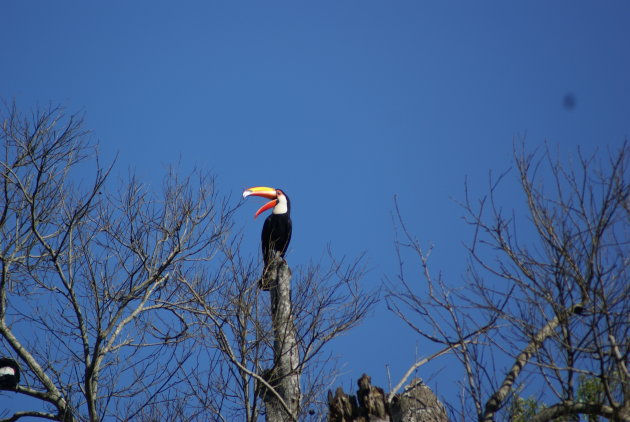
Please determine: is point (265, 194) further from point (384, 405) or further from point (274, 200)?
point (384, 405)

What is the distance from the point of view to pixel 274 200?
14578mm

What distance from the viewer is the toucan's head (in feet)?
46.0

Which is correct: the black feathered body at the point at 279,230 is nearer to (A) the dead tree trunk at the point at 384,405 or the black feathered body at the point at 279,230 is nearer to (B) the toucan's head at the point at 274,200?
(B) the toucan's head at the point at 274,200

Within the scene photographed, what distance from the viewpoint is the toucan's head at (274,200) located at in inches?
552

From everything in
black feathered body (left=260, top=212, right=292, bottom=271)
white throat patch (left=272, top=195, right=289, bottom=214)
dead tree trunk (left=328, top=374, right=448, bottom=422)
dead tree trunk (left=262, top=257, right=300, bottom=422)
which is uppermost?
white throat patch (left=272, top=195, right=289, bottom=214)

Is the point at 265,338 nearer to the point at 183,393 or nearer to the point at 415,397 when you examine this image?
the point at 183,393

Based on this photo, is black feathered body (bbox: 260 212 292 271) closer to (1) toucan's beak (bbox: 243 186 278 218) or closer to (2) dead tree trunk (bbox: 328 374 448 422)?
(1) toucan's beak (bbox: 243 186 278 218)

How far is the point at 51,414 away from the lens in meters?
7.93

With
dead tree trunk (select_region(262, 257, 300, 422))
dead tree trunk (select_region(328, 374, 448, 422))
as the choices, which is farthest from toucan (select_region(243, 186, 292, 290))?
dead tree trunk (select_region(328, 374, 448, 422))

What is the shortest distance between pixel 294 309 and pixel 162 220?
1917 millimetres

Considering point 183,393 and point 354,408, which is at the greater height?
point 183,393

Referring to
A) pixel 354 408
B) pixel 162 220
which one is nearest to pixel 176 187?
pixel 162 220

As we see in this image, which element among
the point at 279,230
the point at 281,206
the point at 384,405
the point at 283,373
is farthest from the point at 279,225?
the point at 384,405

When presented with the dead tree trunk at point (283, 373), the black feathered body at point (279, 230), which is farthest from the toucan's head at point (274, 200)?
the dead tree trunk at point (283, 373)
